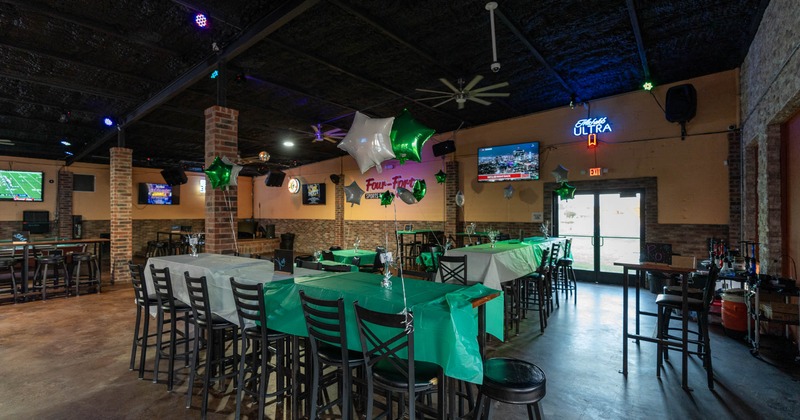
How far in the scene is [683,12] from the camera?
15.3 feet

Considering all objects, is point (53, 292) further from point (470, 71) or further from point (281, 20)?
point (470, 71)

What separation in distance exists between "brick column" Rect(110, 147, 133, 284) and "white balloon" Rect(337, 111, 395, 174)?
7.50m

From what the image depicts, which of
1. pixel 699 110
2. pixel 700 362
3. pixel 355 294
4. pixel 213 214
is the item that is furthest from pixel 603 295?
pixel 213 214

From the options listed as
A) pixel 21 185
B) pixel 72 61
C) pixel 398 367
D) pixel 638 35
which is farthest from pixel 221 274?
pixel 21 185

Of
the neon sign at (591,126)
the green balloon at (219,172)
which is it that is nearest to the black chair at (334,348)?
the green balloon at (219,172)

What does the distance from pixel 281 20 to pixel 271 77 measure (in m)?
2.18

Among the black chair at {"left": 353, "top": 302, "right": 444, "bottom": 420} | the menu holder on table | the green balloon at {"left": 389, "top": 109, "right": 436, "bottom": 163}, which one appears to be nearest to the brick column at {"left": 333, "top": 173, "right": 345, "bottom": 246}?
the menu holder on table

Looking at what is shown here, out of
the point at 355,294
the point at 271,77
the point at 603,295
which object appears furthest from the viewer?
the point at 603,295

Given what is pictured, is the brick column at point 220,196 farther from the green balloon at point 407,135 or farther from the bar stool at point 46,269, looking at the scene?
the bar stool at point 46,269

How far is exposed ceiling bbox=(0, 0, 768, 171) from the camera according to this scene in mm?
4340

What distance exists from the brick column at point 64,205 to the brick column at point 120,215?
232 inches

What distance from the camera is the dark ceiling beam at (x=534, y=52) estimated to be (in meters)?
4.64

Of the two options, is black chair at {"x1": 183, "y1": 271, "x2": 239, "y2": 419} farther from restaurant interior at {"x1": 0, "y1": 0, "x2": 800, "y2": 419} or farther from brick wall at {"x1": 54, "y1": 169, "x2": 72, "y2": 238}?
brick wall at {"x1": 54, "y1": 169, "x2": 72, "y2": 238}

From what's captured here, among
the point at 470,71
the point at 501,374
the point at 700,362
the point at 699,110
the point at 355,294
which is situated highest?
the point at 470,71
